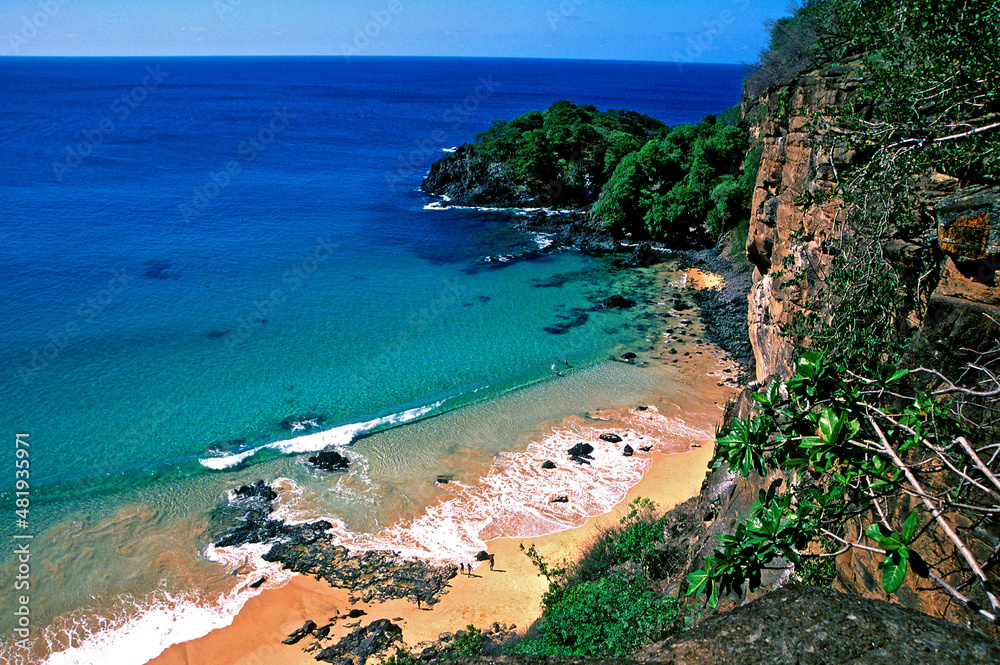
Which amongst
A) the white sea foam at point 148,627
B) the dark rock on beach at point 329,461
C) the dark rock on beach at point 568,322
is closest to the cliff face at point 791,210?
the white sea foam at point 148,627

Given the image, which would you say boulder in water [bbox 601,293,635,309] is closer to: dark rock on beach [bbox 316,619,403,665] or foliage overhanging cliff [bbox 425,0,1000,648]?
foliage overhanging cliff [bbox 425,0,1000,648]

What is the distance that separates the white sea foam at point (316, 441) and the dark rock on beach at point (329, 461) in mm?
738

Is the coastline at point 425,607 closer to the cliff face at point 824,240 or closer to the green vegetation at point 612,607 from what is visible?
the green vegetation at point 612,607

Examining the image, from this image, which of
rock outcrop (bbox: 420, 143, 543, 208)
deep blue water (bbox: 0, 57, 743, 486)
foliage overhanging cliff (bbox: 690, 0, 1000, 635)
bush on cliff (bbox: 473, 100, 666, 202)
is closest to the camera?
foliage overhanging cliff (bbox: 690, 0, 1000, 635)

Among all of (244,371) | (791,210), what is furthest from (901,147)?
(244,371)

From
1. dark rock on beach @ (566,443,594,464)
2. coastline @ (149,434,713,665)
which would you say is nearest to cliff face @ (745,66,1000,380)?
coastline @ (149,434,713,665)

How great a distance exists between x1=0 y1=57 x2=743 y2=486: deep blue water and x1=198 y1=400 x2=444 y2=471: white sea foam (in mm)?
542

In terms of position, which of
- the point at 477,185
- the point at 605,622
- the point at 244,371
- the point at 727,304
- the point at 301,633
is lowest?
the point at 301,633

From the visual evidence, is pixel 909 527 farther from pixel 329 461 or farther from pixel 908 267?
pixel 329 461

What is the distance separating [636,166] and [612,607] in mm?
35575

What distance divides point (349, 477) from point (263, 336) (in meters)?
12.8

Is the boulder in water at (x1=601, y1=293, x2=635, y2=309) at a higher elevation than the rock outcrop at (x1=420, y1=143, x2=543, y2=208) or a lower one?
lower

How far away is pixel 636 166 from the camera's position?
40.8m

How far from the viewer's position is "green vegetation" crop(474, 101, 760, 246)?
121 feet
